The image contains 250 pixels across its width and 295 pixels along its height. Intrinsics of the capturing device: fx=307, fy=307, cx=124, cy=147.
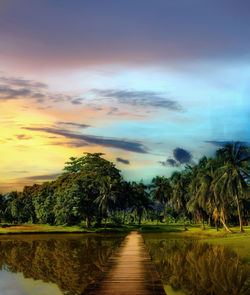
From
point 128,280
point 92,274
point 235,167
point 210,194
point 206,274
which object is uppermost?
point 235,167

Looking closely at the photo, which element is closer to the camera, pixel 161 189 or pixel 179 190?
pixel 179 190

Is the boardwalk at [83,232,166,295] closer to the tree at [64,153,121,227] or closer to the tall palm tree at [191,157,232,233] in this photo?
the tall palm tree at [191,157,232,233]

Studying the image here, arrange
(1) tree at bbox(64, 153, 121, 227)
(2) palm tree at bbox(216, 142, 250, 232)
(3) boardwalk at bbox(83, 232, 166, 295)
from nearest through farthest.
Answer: (3) boardwalk at bbox(83, 232, 166, 295)
(2) palm tree at bbox(216, 142, 250, 232)
(1) tree at bbox(64, 153, 121, 227)

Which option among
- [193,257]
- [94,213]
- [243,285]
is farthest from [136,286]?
[94,213]

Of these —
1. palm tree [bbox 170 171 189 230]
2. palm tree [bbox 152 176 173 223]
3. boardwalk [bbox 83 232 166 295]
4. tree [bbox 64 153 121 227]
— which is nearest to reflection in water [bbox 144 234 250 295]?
boardwalk [bbox 83 232 166 295]

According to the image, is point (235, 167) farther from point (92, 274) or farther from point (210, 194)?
point (92, 274)

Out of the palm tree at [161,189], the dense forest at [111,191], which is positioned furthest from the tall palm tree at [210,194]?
the palm tree at [161,189]

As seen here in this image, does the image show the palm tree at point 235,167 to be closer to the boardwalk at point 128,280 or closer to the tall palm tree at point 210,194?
the tall palm tree at point 210,194

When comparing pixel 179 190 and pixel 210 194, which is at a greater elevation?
pixel 179 190

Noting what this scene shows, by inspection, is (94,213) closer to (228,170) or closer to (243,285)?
(228,170)

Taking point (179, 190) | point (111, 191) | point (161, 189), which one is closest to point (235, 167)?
point (111, 191)

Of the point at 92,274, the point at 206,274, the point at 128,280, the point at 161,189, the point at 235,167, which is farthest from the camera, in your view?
the point at 161,189

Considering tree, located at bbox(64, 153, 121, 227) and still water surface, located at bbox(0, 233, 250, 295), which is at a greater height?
tree, located at bbox(64, 153, 121, 227)

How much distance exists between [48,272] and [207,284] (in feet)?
26.9
